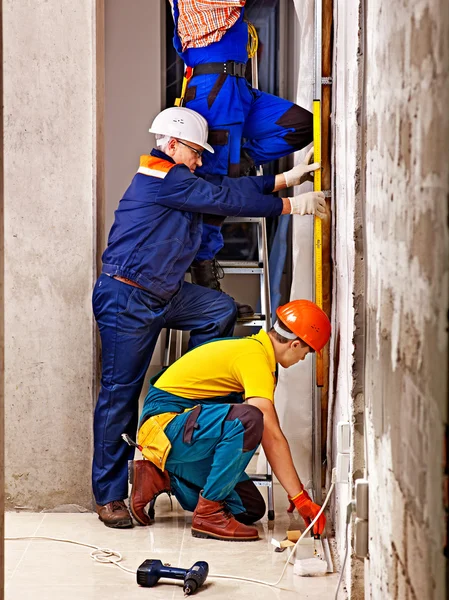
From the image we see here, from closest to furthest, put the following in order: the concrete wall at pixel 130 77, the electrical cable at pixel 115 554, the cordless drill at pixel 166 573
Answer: the cordless drill at pixel 166 573, the electrical cable at pixel 115 554, the concrete wall at pixel 130 77

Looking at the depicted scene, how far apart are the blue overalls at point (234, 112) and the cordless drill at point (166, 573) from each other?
164cm

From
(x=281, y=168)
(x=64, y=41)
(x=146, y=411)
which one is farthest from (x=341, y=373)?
(x=281, y=168)

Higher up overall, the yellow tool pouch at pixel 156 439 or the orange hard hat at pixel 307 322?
the orange hard hat at pixel 307 322

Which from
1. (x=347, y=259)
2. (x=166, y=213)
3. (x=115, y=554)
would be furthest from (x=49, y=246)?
(x=347, y=259)

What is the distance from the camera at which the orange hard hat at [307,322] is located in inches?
142

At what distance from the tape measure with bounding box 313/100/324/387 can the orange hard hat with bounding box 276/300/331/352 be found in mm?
226

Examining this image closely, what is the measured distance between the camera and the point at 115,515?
385 centimetres

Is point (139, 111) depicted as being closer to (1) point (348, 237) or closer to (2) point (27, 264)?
(2) point (27, 264)

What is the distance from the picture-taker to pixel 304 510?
136 inches

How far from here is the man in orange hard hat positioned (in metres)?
3.58

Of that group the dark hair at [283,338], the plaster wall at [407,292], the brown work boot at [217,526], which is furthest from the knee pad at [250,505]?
the plaster wall at [407,292]

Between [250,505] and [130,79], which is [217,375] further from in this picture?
[130,79]

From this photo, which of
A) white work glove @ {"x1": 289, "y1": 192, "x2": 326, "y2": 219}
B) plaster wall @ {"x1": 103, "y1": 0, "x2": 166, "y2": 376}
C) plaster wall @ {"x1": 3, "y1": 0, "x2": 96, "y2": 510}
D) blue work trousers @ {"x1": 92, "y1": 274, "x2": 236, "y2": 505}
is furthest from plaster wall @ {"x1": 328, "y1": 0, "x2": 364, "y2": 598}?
plaster wall @ {"x1": 103, "y1": 0, "x2": 166, "y2": 376}

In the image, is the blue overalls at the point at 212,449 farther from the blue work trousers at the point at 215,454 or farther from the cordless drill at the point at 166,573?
the cordless drill at the point at 166,573
